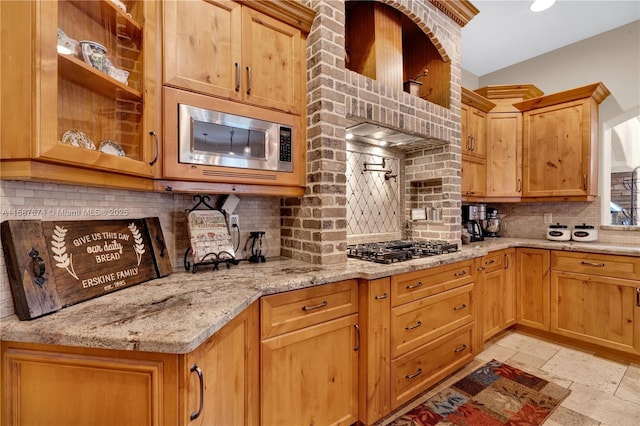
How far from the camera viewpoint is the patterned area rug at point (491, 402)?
1809mm

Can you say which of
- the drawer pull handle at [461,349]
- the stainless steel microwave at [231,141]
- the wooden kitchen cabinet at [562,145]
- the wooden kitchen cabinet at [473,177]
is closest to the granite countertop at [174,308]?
the stainless steel microwave at [231,141]

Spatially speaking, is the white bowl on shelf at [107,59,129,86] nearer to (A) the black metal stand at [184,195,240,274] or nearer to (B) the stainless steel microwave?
(B) the stainless steel microwave

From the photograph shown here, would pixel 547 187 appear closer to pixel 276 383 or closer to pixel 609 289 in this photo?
pixel 609 289

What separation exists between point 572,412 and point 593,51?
365 centimetres

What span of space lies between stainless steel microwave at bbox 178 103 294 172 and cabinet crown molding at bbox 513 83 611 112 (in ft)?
9.87

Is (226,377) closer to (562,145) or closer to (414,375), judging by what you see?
(414,375)

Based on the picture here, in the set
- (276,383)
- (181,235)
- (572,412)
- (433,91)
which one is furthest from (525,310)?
(181,235)

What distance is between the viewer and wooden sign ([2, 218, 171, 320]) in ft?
3.18

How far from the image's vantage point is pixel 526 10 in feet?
9.13

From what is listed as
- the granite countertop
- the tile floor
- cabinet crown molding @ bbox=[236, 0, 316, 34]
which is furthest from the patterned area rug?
cabinet crown molding @ bbox=[236, 0, 316, 34]

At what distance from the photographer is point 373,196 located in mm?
2680

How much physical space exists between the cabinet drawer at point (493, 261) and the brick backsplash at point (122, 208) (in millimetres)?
1900

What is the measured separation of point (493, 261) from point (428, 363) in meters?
1.31

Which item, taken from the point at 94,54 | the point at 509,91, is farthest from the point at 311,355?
the point at 509,91
